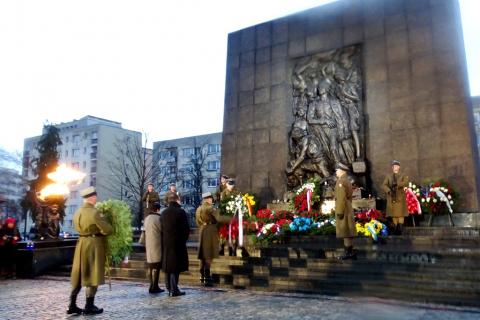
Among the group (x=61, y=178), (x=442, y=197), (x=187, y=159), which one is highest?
(x=187, y=159)

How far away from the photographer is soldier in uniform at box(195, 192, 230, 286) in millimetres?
10586

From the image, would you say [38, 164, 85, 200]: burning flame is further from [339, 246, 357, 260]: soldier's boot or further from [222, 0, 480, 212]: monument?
[339, 246, 357, 260]: soldier's boot

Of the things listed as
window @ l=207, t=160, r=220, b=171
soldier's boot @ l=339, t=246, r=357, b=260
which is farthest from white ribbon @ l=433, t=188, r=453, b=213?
window @ l=207, t=160, r=220, b=171

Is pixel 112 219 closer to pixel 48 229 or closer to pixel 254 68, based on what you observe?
pixel 48 229

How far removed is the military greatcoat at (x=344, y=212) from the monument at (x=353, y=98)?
551 centimetres

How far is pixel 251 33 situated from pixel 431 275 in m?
14.9

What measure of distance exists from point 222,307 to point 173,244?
2.18m

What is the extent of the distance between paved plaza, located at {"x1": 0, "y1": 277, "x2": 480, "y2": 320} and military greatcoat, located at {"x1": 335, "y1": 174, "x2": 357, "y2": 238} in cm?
203

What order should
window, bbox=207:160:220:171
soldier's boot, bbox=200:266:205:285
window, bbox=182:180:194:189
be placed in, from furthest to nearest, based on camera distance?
window, bbox=207:160:220:171
window, bbox=182:180:194:189
soldier's boot, bbox=200:266:205:285

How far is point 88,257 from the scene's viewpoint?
25.3ft

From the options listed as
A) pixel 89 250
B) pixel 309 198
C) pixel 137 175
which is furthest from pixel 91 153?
pixel 89 250

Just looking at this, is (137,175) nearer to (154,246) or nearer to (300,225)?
(300,225)

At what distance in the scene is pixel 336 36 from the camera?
17703mm

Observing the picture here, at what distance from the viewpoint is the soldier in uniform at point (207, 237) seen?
34.7 feet
